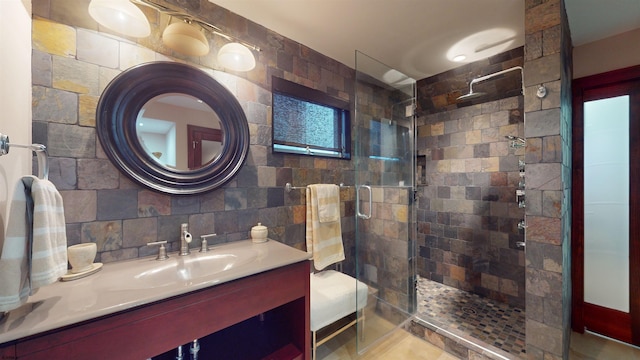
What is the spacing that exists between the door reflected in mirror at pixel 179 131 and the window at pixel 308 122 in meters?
0.49

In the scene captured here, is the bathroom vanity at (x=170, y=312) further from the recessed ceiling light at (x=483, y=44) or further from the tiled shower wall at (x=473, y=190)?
the recessed ceiling light at (x=483, y=44)

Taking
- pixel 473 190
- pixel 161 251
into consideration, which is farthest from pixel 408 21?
pixel 161 251

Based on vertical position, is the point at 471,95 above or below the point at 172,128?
above

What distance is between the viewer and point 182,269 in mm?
1237

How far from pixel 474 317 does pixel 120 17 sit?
3406 millimetres

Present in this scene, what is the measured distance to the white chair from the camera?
5.32ft

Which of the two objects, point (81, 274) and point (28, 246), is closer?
point (28, 246)

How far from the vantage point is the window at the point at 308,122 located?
1.91 m

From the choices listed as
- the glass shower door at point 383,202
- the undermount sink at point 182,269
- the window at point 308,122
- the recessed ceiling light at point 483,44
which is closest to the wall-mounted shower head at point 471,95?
the recessed ceiling light at point 483,44

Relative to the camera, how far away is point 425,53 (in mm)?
2213

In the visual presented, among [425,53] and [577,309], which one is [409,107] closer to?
[425,53]

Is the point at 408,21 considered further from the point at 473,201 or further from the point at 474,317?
the point at 474,317

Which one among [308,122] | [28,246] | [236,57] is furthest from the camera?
[308,122]

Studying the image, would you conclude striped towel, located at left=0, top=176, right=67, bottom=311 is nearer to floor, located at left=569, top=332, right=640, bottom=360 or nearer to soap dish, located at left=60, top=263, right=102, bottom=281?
soap dish, located at left=60, top=263, right=102, bottom=281
